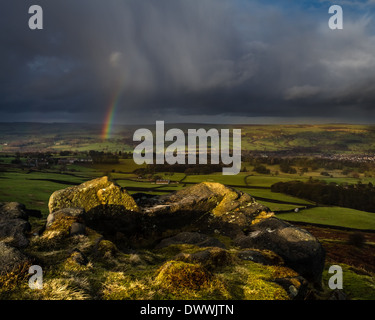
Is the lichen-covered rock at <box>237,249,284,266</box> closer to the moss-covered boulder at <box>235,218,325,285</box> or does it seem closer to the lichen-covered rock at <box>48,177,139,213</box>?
the moss-covered boulder at <box>235,218,325,285</box>

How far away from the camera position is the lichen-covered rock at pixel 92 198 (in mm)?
19547

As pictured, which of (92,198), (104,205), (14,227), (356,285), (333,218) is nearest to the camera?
(14,227)

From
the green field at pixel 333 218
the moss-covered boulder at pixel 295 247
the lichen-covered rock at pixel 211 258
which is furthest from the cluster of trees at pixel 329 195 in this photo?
the lichen-covered rock at pixel 211 258

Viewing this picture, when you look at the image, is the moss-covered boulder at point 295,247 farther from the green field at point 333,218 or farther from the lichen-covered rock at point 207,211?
the green field at point 333,218

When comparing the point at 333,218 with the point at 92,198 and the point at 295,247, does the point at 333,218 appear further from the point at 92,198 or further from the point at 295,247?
the point at 92,198

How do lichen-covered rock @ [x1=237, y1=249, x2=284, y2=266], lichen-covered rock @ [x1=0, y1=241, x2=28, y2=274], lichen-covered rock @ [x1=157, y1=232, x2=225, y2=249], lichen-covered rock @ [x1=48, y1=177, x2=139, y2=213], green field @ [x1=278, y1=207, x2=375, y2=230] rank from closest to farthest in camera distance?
lichen-covered rock @ [x1=0, y1=241, x2=28, y2=274] < lichen-covered rock @ [x1=237, y1=249, x2=284, y2=266] < lichen-covered rock @ [x1=157, y1=232, x2=225, y2=249] < lichen-covered rock @ [x1=48, y1=177, x2=139, y2=213] < green field @ [x1=278, y1=207, x2=375, y2=230]

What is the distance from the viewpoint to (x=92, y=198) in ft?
64.7

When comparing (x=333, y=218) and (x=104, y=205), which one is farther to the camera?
(x=333, y=218)

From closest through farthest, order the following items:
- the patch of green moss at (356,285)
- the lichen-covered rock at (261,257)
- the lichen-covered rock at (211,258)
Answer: the lichen-covered rock at (211,258) < the lichen-covered rock at (261,257) < the patch of green moss at (356,285)

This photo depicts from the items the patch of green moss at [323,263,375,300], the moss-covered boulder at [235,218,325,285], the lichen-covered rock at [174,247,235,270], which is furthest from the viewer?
the patch of green moss at [323,263,375,300]

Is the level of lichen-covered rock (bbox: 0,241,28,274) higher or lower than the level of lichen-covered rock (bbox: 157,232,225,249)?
higher

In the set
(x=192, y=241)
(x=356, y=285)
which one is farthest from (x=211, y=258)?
(x=356, y=285)

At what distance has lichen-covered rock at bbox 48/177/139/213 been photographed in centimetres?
1955

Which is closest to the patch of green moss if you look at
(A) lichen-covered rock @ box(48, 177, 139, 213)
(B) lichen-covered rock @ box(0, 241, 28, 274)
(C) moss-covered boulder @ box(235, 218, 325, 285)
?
(C) moss-covered boulder @ box(235, 218, 325, 285)
